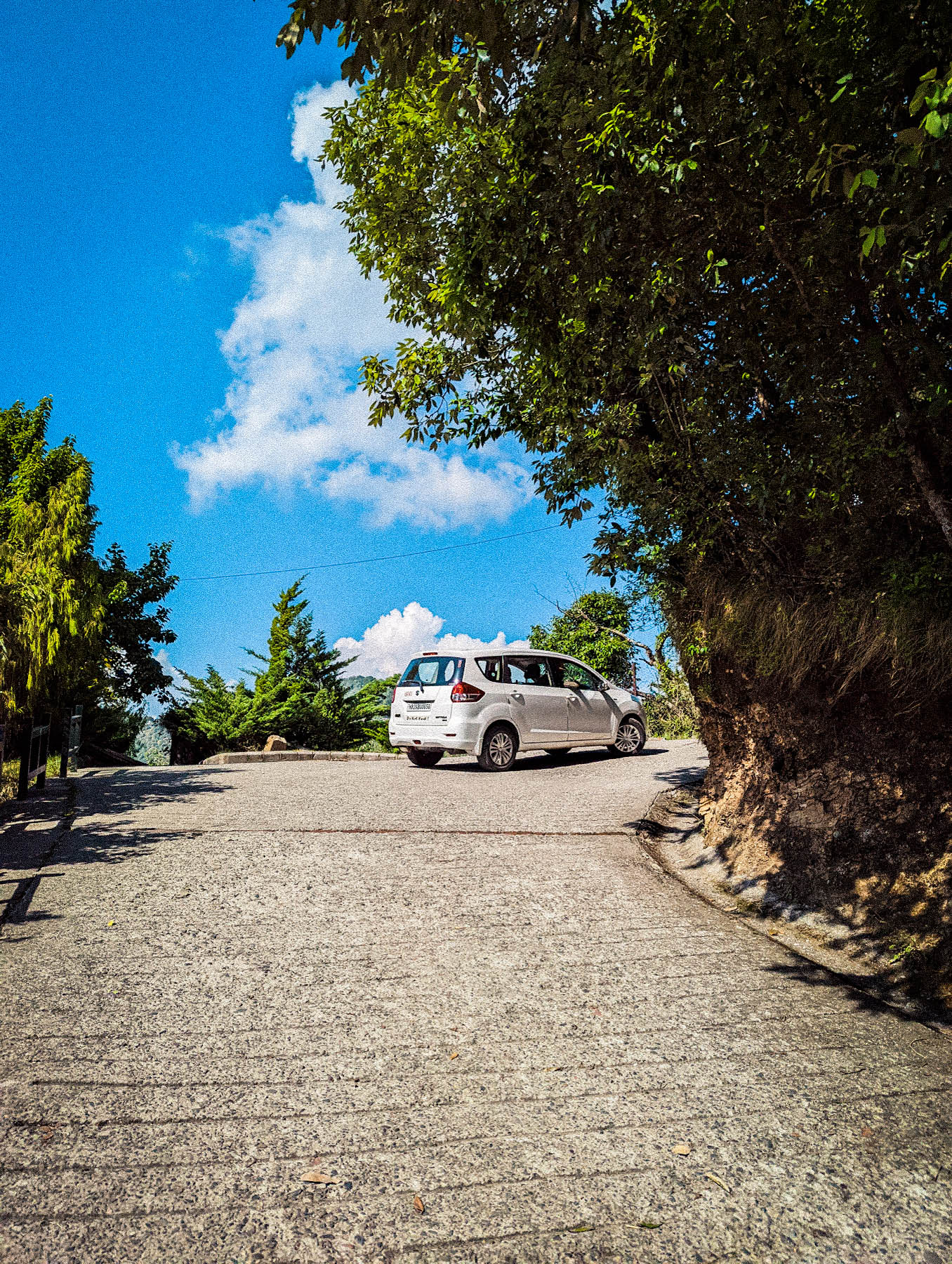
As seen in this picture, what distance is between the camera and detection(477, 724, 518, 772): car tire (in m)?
12.5

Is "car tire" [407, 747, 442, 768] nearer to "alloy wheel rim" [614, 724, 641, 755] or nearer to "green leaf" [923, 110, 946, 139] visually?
"alloy wheel rim" [614, 724, 641, 755]

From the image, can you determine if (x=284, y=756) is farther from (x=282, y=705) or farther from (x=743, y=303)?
(x=743, y=303)

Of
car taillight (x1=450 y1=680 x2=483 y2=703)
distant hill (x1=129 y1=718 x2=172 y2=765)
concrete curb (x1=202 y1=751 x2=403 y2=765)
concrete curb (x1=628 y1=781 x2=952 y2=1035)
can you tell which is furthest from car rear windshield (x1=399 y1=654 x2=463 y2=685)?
distant hill (x1=129 y1=718 x2=172 y2=765)

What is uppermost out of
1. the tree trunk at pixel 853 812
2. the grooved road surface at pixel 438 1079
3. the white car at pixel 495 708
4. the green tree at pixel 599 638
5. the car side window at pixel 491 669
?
the green tree at pixel 599 638

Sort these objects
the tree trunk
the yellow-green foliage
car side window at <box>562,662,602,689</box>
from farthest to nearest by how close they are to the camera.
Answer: car side window at <box>562,662,602,689</box> < the yellow-green foliage < the tree trunk

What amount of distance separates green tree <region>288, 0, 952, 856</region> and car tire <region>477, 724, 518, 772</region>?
16.9 feet

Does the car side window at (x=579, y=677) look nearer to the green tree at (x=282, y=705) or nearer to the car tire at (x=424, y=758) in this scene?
the car tire at (x=424, y=758)

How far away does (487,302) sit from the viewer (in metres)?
5.61

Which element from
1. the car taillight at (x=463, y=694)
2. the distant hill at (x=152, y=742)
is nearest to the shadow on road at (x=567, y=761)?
the car taillight at (x=463, y=694)

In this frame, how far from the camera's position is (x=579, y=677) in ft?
45.9

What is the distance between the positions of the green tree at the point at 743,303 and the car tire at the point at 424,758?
6.83m

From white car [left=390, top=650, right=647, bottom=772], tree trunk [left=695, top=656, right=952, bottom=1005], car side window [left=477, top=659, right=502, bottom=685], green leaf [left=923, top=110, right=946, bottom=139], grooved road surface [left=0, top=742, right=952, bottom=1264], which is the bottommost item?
grooved road surface [left=0, top=742, right=952, bottom=1264]

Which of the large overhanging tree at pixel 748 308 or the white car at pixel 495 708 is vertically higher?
the large overhanging tree at pixel 748 308

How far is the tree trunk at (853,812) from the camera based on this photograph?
16.0 feet
